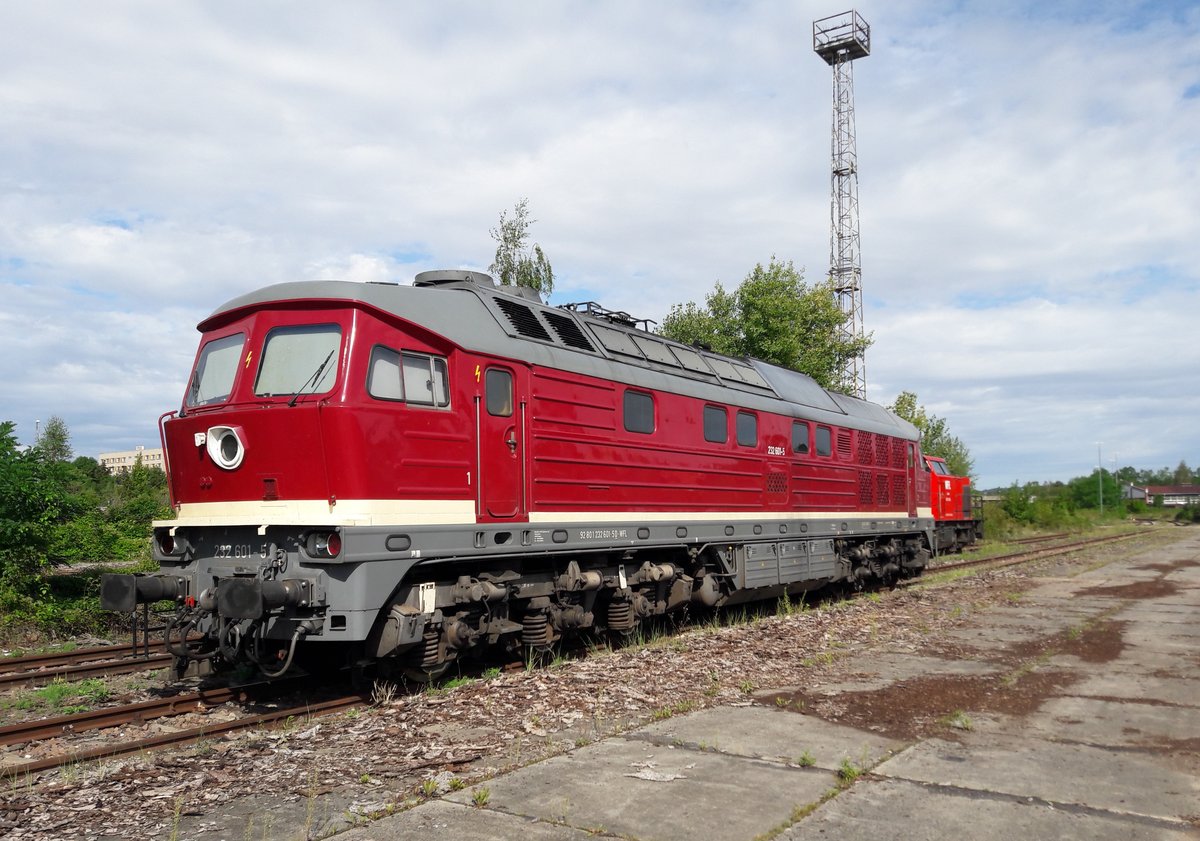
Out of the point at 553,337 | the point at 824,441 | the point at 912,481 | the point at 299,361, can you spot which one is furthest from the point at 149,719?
the point at 912,481

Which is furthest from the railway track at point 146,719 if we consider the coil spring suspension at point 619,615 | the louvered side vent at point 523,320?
the louvered side vent at point 523,320

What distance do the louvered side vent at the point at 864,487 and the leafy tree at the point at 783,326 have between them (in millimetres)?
15222

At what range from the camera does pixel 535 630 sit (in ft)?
32.1

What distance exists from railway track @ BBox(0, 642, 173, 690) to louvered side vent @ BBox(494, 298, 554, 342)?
5032 millimetres

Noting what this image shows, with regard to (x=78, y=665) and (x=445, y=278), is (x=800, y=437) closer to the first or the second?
(x=445, y=278)

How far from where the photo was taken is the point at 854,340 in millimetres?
35281

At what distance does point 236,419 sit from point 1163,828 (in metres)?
7.47

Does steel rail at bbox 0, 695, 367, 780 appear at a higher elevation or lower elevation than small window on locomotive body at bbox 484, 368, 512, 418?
lower

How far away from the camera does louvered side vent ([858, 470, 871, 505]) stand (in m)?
17.6

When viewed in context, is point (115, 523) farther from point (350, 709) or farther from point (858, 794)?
point (858, 794)

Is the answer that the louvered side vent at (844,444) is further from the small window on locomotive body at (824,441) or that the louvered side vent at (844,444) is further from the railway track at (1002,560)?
the railway track at (1002,560)

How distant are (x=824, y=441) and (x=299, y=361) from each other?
10.5 metres

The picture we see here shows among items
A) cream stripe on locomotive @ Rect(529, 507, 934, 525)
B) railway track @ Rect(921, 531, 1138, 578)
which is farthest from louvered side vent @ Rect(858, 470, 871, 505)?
railway track @ Rect(921, 531, 1138, 578)

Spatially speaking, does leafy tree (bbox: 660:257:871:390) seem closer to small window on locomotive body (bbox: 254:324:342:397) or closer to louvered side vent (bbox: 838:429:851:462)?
louvered side vent (bbox: 838:429:851:462)
